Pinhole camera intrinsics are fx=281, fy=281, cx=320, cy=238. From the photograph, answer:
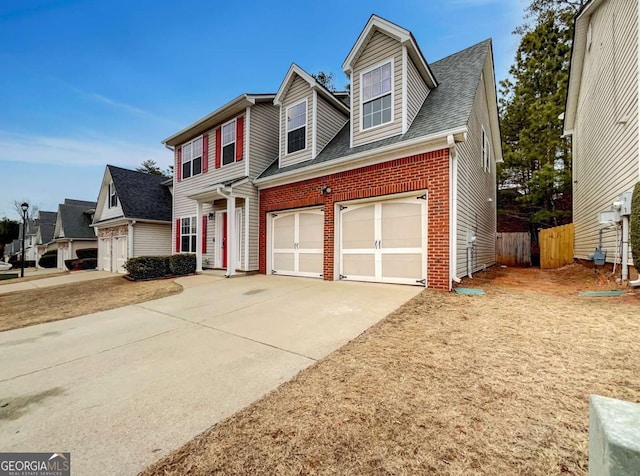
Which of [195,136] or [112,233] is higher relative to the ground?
[195,136]

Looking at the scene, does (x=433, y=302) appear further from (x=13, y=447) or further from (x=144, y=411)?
(x=13, y=447)

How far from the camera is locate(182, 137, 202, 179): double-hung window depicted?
42.8 feet

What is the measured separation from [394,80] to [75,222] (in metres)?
26.5

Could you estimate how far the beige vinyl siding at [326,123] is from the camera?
387 inches

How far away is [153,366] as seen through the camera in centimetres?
329

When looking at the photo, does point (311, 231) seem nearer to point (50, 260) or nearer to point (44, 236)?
point (50, 260)

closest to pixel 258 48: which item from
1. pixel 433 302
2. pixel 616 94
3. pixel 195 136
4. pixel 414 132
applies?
pixel 195 136

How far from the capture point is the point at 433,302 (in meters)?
5.41

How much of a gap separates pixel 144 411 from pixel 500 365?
11.1 feet

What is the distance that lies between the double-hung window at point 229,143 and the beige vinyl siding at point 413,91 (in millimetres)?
6873

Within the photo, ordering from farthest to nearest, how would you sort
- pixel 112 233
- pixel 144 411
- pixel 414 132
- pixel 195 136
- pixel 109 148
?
1. pixel 109 148
2. pixel 112 233
3. pixel 195 136
4. pixel 414 132
5. pixel 144 411

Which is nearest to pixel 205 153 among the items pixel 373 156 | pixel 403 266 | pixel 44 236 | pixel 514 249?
pixel 373 156

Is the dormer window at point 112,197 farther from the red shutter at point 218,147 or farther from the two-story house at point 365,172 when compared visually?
the red shutter at point 218,147

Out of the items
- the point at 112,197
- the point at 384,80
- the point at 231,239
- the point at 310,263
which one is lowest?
the point at 310,263
